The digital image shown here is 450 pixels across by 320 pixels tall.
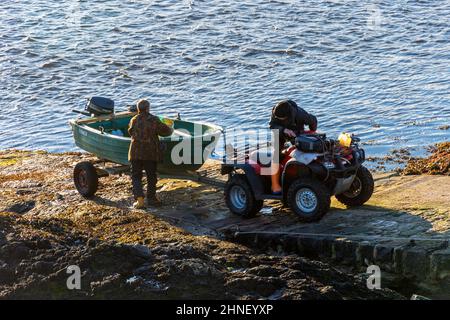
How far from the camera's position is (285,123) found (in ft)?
37.1

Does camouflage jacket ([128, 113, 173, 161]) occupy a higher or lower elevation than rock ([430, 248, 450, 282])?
→ higher

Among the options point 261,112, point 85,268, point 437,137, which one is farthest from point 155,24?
point 85,268

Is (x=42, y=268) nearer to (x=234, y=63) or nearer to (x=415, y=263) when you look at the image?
(x=415, y=263)

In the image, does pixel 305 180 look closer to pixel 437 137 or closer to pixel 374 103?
pixel 437 137

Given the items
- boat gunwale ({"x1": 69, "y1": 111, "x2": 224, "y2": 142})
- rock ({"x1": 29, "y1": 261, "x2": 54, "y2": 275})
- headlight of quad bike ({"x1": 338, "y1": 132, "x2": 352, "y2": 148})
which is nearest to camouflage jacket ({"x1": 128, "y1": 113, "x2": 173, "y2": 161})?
boat gunwale ({"x1": 69, "y1": 111, "x2": 224, "y2": 142})

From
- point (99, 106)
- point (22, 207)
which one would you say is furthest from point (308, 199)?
point (99, 106)

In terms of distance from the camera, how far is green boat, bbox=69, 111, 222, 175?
504 inches

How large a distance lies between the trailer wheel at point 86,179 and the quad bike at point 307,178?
2.53 metres

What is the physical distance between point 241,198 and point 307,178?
51.5 inches

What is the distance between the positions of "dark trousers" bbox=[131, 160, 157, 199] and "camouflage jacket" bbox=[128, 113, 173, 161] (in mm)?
158

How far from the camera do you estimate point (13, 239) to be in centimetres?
942

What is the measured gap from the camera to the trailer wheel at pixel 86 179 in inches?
528

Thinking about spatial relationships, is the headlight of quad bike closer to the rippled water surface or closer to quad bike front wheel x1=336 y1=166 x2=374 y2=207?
quad bike front wheel x1=336 y1=166 x2=374 y2=207

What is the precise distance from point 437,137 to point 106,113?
7.20 meters
